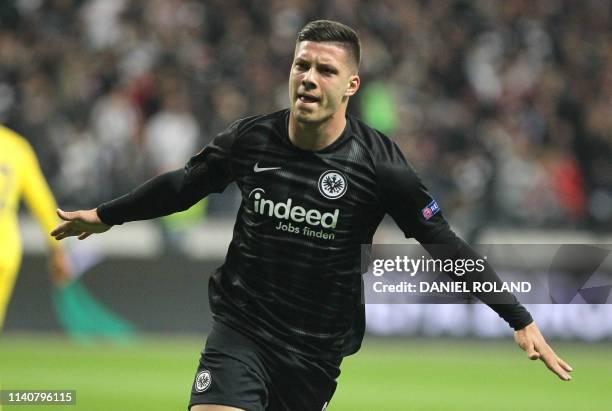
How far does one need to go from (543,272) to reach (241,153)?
23.6 feet

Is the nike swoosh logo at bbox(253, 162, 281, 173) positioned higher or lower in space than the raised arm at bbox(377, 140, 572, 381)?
higher

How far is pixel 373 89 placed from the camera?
47.3 feet

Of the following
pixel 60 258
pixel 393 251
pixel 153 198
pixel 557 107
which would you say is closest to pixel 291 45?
pixel 557 107

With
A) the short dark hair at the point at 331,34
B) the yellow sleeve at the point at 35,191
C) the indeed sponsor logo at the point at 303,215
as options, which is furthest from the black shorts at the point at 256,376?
the yellow sleeve at the point at 35,191

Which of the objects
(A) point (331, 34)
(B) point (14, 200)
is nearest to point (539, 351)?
(A) point (331, 34)

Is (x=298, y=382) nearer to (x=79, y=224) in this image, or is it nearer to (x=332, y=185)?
(x=332, y=185)

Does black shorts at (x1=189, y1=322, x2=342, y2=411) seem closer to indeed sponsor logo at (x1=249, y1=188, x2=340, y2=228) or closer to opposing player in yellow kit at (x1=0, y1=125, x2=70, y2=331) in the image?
indeed sponsor logo at (x1=249, y1=188, x2=340, y2=228)

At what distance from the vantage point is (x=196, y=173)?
521cm

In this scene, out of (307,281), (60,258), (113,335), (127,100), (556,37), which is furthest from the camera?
(556,37)

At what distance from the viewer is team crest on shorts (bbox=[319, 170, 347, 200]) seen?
5.03 meters

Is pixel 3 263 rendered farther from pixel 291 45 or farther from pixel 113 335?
pixel 291 45

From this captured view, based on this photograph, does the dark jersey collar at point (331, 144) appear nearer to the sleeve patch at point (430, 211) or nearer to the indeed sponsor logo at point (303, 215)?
the indeed sponsor logo at point (303, 215)

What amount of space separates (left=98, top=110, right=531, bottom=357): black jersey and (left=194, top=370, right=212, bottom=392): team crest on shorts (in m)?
0.26

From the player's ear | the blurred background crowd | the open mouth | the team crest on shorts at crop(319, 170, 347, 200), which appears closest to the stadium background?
the blurred background crowd
